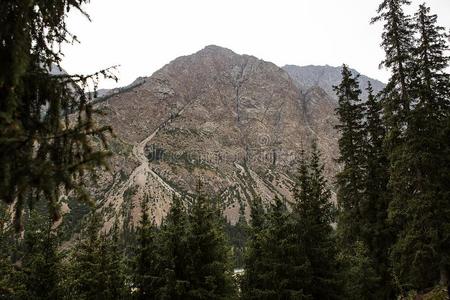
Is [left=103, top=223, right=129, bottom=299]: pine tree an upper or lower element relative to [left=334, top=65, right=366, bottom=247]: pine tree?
lower

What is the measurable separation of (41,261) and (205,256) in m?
6.77

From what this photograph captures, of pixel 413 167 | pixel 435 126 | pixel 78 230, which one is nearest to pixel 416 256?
pixel 413 167

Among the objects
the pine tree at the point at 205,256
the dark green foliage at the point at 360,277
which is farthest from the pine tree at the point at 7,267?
the dark green foliage at the point at 360,277

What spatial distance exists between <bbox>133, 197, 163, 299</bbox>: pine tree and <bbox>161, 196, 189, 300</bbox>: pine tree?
392mm

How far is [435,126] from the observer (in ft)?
62.7

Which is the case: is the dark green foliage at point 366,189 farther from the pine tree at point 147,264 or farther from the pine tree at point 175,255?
the pine tree at point 147,264

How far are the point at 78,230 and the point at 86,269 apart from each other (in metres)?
147

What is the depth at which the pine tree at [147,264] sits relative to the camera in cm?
1764

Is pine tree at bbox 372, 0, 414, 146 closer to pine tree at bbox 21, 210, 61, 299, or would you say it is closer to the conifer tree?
the conifer tree

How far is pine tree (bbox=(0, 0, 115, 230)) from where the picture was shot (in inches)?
167

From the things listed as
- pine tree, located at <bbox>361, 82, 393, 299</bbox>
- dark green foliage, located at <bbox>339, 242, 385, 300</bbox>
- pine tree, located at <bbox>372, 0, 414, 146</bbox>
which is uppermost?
pine tree, located at <bbox>372, 0, 414, 146</bbox>

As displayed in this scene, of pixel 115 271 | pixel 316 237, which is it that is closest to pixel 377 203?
pixel 316 237

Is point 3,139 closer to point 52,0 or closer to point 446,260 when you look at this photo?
point 52,0

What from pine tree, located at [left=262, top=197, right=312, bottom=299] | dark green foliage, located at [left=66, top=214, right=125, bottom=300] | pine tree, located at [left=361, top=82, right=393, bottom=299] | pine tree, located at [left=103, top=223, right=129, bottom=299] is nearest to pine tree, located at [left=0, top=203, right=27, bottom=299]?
dark green foliage, located at [left=66, top=214, right=125, bottom=300]
